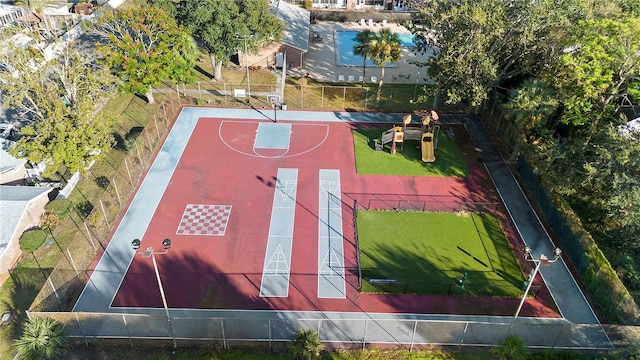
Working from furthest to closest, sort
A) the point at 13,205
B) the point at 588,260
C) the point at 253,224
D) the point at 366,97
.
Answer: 1. the point at 366,97
2. the point at 253,224
3. the point at 13,205
4. the point at 588,260

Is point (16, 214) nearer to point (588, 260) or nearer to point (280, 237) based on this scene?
point (280, 237)

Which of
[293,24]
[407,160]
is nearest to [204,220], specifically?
[407,160]

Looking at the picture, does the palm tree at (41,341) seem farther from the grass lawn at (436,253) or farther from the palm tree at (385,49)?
the palm tree at (385,49)

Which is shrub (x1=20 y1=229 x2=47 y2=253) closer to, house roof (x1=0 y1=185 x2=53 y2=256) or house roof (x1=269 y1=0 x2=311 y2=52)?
house roof (x1=0 y1=185 x2=53 y2=256)

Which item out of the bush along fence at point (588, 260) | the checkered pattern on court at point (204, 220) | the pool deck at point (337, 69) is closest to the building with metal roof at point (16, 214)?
the checkered pattern on court at point (204, 220)

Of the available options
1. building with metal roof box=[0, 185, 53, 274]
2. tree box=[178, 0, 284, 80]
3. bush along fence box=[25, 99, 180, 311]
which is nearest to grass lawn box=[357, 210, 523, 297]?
bush along fence box=[25, 99, 180, 311]

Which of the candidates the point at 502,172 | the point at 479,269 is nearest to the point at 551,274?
the point at 479,269
